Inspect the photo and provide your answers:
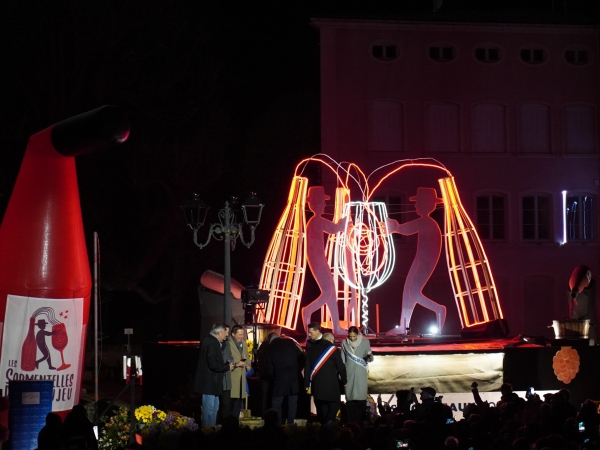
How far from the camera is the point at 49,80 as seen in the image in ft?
104

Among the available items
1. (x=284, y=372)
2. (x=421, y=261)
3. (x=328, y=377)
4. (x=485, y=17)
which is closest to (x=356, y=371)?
(x=328, y=377)

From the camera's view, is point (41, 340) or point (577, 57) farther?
point (577, 57)

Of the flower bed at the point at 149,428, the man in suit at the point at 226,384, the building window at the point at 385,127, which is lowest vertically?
the flower bed at the point at 149,428

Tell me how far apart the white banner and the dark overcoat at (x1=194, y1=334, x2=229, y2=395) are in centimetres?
168

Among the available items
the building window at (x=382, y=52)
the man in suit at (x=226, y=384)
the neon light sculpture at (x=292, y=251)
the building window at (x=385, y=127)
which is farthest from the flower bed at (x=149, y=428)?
the building window at (x=382, y=52)

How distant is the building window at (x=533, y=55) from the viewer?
38469mm

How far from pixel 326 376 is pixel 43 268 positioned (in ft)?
12.8

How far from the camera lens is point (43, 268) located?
580 inches

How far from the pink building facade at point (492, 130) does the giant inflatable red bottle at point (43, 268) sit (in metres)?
22.0

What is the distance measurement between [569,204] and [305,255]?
17835 mm

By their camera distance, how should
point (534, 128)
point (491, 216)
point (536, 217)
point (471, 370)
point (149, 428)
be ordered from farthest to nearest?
1. point (534, 128)
2. point (536, 217)
3. point (491, 216)
4. point (471, 370)
5. point (149, 428)

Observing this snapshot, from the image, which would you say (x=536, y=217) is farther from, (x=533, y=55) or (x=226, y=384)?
(x=226, y=384)

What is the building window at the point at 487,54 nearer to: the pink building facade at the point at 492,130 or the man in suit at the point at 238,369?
the pink building facade at the point at 492,130

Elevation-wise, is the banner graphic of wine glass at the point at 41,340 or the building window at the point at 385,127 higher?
the building window at the point at 385,127
